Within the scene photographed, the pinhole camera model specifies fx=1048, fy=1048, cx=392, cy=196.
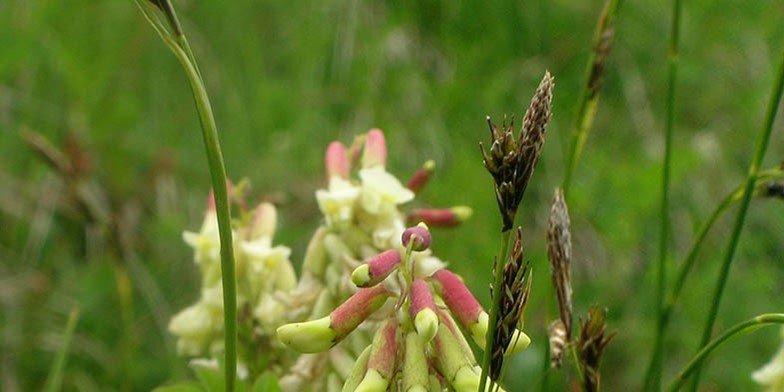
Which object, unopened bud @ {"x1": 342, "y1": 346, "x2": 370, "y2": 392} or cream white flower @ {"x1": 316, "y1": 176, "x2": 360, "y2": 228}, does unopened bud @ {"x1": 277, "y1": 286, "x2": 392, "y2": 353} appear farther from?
cream white flower @ {"x1": 316, "y1": 176, "x2": 360, "y2": 228}

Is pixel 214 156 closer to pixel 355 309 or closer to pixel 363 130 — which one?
pixel 355 309

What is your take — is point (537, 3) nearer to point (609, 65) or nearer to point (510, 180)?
point (609, 65)

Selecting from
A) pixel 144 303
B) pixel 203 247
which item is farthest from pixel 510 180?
pixel 144 303

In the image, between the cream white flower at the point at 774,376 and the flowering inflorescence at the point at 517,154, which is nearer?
the flowering inflorescence at the point at 517,154

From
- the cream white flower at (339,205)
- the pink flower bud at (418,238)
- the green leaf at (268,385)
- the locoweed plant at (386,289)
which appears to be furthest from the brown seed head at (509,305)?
the cream white flower at (339,205)

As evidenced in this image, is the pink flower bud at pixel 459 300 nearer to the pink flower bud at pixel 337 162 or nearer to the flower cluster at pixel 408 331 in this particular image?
the flower cluster at pixel 408 331

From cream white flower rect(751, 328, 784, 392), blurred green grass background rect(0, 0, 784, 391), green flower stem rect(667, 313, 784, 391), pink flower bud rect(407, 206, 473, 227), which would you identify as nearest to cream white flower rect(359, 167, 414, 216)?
pink flower bud rect(407, 206, 473, 227)

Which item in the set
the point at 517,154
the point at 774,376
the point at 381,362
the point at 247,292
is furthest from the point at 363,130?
the point at 517,154
